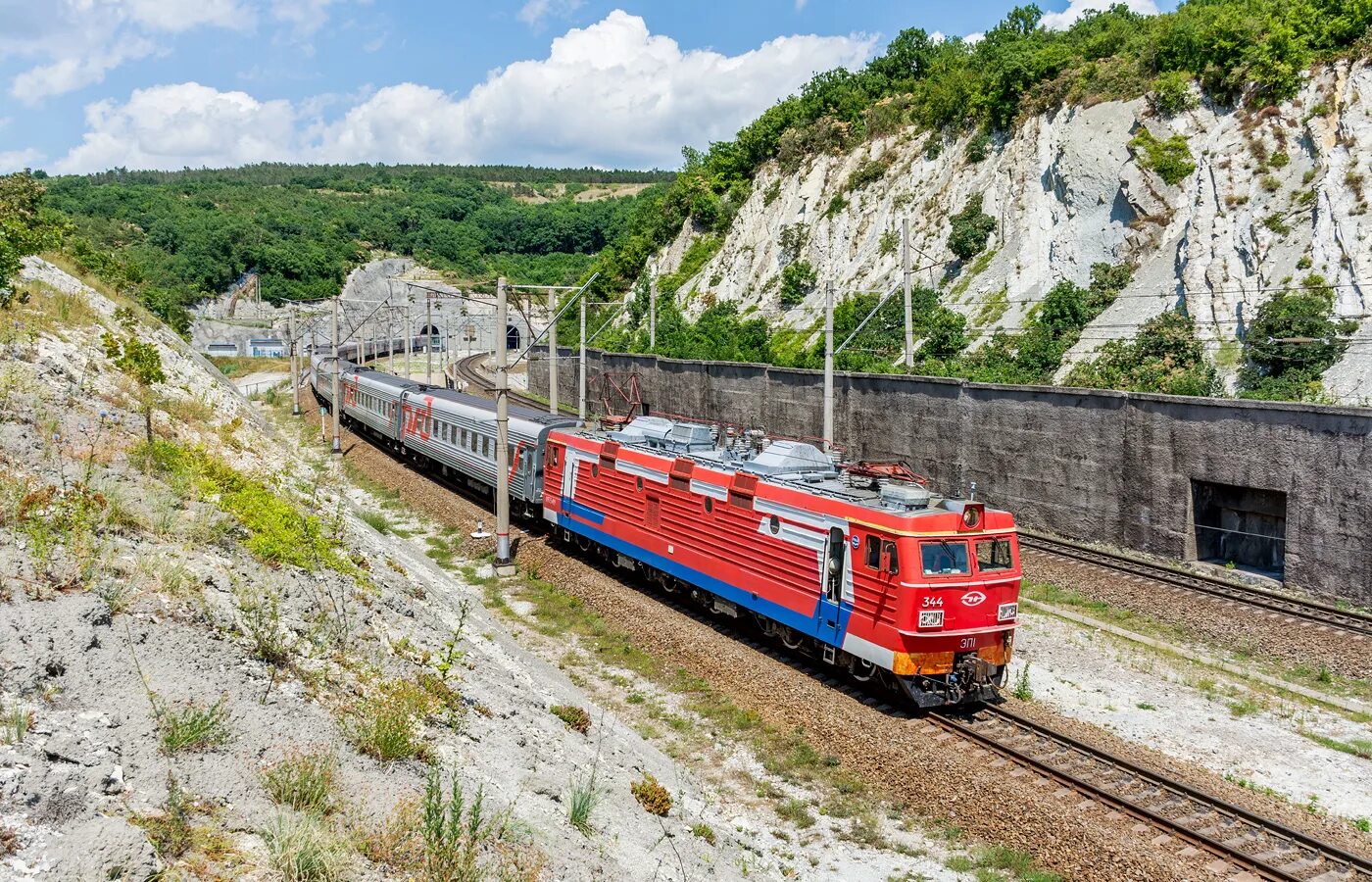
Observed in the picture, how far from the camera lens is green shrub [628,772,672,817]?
10945mm

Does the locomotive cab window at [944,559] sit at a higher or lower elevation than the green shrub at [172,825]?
higher

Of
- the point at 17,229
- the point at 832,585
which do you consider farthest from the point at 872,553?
the point at 17,229

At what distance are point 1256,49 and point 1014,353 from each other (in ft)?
48.6

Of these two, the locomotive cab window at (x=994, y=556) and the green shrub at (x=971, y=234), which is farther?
the green shrub at (x=971, y=234)

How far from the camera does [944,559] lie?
1445cm

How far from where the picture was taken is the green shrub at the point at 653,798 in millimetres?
10945

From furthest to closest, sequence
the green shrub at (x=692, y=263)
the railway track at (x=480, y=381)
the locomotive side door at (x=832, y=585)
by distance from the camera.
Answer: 1. the green shrub at (x=692, y=263)
2. the railway track at (x=480, y=381)
3. the locomotive side door at (x=832, y=585)

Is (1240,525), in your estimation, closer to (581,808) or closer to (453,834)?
(581,808)

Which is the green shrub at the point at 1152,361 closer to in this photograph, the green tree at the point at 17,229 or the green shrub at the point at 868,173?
the green shrub at the point at 868,173

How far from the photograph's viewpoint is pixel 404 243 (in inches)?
5704

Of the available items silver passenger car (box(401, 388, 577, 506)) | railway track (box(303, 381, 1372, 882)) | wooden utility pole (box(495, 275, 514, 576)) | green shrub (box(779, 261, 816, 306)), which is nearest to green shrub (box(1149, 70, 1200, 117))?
green shrub (box(779, 261, 816, 306))

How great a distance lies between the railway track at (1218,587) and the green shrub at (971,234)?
75.5 ft

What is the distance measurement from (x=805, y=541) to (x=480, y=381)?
2070 inches

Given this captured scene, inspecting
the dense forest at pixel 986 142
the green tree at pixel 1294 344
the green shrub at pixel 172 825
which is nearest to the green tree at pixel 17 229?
the dense forest at pixel 986 142
